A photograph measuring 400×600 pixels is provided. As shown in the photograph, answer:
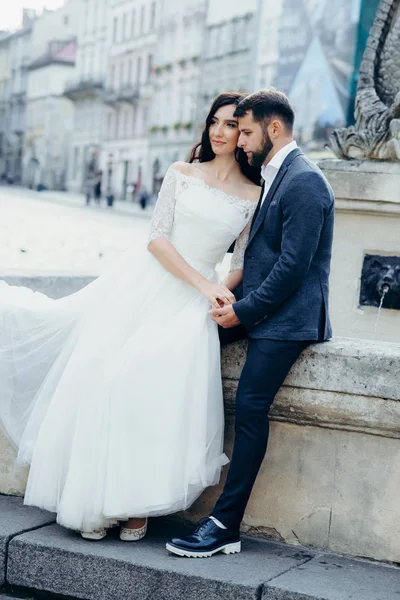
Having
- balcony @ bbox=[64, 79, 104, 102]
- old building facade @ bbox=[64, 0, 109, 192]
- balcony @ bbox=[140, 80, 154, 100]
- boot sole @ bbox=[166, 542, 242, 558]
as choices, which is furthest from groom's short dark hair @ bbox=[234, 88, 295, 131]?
balcony @ bbox=[64, 79, 104, 102]

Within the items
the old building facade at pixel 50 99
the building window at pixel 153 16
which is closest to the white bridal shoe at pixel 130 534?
the building window at pixel 153 16

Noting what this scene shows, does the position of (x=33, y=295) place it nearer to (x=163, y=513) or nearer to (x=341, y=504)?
(x=163, y=513)

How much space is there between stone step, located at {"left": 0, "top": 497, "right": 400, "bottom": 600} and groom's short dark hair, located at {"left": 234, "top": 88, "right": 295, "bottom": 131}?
1.60m

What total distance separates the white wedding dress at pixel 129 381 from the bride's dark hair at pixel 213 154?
207mm

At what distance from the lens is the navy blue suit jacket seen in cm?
429

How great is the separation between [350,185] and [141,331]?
2.50 meters

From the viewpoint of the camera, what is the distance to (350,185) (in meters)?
6.70

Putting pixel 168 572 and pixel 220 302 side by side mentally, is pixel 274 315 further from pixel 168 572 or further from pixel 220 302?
pixel 168 572

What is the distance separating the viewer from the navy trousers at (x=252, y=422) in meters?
4.29

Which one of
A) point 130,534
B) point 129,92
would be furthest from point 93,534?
point 129,92

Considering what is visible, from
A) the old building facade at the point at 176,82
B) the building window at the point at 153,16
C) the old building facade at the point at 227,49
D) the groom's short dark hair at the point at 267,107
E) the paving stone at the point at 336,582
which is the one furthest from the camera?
the building window at the point at 153,16

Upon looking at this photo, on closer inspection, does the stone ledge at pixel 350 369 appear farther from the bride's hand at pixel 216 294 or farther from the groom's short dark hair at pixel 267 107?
the groom's short dark hair at pixel 267 107

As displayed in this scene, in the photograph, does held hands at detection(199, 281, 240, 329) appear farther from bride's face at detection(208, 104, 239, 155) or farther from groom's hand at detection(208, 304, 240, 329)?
bride's face at detection(208, 104, 239, 155)

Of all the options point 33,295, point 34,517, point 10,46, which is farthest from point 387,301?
point 10,46
